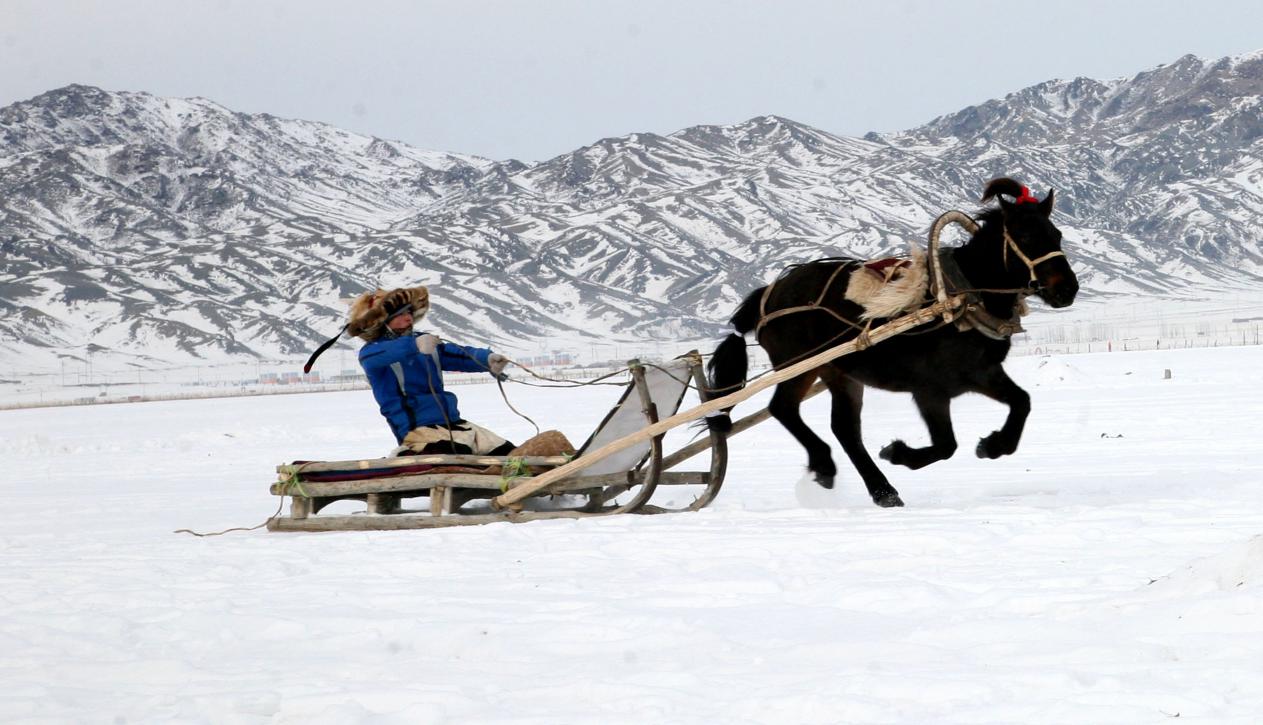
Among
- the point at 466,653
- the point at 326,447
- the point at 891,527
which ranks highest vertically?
the point at 466,653

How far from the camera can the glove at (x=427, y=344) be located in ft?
28.4

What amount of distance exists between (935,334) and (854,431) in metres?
0.97

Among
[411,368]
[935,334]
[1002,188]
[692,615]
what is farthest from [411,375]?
[692,615]

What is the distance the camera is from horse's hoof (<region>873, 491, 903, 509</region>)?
8453mm

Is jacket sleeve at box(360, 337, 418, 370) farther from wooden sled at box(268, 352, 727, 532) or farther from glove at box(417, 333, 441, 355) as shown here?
wooden sled at box(268, 352, 727, 532)

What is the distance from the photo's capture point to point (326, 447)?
21.4 m

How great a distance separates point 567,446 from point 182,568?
280 centimetres

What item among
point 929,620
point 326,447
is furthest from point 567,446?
point 326,447

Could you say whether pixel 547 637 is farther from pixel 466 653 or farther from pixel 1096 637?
pixel 1096 637

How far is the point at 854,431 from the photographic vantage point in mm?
8898

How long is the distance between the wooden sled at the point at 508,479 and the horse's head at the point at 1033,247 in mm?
1936

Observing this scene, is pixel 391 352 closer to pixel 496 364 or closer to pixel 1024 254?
pixel 496 364

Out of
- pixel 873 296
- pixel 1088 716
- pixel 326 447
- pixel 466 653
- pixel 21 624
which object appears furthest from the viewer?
pixel 326 447

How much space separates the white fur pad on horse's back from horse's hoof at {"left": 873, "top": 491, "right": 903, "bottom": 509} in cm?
105
